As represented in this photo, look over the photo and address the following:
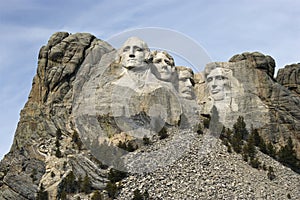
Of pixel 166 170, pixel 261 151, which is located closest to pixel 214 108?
pixel 261 151

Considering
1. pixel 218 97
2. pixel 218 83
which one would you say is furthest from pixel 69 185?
pixel 218 83

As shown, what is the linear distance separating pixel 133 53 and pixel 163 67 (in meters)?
3.32

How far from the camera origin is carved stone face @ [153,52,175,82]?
243 ft

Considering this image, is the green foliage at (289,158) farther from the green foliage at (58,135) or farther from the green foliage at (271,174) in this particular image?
the green foliage at (58,135)

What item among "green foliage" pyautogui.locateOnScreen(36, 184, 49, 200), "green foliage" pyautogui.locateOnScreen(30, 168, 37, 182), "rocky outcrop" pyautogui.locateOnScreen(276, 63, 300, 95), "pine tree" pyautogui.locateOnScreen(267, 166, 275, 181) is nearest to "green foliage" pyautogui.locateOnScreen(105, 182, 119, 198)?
"green foliage" pyautogui.locateOnScreen(36, 184, 49, 200)

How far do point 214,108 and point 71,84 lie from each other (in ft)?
32.5

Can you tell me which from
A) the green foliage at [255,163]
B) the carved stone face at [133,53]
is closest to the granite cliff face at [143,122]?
the carved stone face at [133,53]

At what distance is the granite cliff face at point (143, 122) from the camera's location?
6500cm

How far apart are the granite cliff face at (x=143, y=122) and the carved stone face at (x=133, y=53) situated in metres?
0.22

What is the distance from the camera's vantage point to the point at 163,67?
74.4 meters

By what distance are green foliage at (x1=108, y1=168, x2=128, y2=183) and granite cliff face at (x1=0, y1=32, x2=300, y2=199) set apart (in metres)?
0.38

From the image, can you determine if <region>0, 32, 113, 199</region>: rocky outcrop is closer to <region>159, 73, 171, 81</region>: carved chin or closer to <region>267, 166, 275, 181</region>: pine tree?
<region>159, 73, 171, 81</region>: carved chin

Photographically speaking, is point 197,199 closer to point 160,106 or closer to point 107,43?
point 160,106

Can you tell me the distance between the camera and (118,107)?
6962 cm
